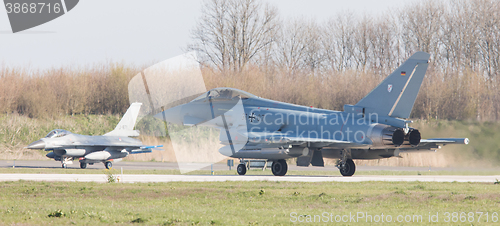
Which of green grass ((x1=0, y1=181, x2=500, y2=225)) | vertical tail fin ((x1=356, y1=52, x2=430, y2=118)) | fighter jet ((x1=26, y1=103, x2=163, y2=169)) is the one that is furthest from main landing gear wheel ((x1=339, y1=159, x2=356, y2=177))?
fighter jet ((x1=26, y1=103, x2=163, y2=169))

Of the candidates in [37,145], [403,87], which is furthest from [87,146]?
[403,87]

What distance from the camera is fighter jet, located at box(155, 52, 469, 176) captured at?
18609 millimetres

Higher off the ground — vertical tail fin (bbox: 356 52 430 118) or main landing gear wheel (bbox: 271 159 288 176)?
vertical tail fin (bbox: 356 52 430 118)

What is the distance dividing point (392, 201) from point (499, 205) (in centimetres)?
243

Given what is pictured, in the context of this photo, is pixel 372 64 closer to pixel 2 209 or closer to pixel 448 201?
pixel 448 201

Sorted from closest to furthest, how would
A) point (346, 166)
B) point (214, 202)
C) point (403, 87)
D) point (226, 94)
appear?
point (214, 202) → point (403, 87) → point (346, 166) → point (226, 94)

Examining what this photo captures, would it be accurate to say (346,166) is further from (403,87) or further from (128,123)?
(128,123)

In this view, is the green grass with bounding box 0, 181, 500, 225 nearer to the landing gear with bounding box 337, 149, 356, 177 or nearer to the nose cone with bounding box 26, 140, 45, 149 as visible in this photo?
the landing gear with bounding box 337, 149, 356, 177

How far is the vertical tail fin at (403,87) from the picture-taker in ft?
60.6

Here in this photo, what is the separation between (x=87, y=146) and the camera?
106 feet

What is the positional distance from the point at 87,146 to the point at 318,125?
1805cm

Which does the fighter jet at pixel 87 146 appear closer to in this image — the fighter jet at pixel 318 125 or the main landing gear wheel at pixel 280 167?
the fighter jet at pixel 318 125

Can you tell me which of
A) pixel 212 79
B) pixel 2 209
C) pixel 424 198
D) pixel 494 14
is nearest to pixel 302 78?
pixel 212 79

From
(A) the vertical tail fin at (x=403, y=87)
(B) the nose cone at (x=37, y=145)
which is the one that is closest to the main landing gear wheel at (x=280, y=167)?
(A) the vertical tail fin at (x=403, y=87)
